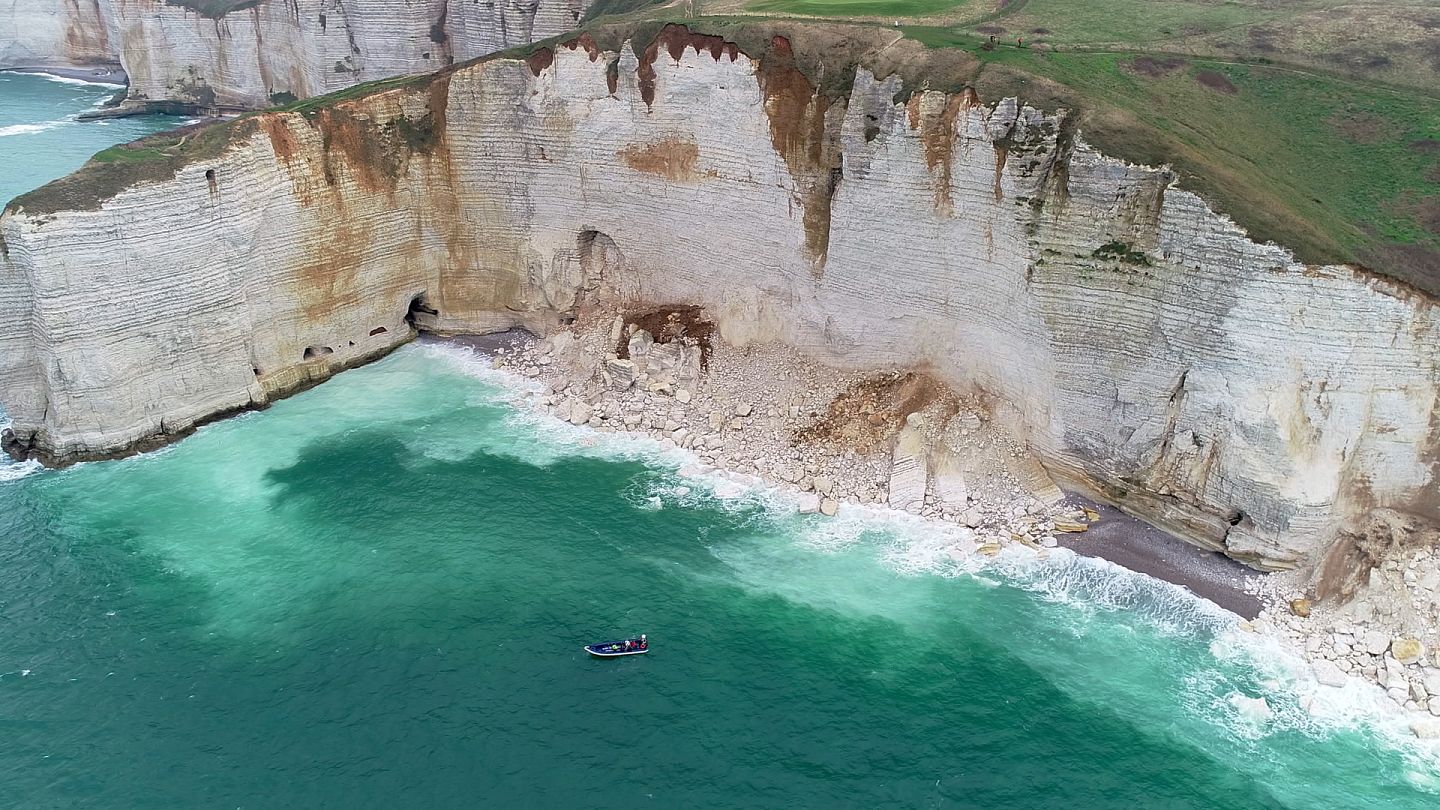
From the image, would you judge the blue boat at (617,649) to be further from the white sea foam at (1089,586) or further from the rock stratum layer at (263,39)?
the rock stratum layer at (263,39)

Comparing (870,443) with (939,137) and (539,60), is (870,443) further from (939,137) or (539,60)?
(539,60)

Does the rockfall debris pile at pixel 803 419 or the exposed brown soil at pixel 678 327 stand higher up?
the exposed brown soil at pixel 678 327

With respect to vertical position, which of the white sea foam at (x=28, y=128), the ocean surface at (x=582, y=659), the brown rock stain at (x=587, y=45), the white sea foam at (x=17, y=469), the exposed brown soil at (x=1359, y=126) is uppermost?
the brown rock stain at (x=587, y=45)

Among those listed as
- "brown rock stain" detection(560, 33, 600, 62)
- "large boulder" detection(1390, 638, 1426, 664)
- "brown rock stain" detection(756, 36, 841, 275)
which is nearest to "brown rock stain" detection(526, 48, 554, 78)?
"brown rock stain" detection(560, 33, 600, 62)

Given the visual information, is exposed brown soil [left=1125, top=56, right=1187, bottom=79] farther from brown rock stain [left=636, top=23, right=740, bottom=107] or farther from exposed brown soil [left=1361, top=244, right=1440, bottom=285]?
brown rock stain [left=636, top=23, right=740, bottom=107]

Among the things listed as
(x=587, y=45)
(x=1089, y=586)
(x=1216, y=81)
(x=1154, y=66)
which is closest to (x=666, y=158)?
(x=587, y=45)

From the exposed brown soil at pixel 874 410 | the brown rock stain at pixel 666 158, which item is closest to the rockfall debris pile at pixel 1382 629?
the exposed brown soil at pixel 874 410
